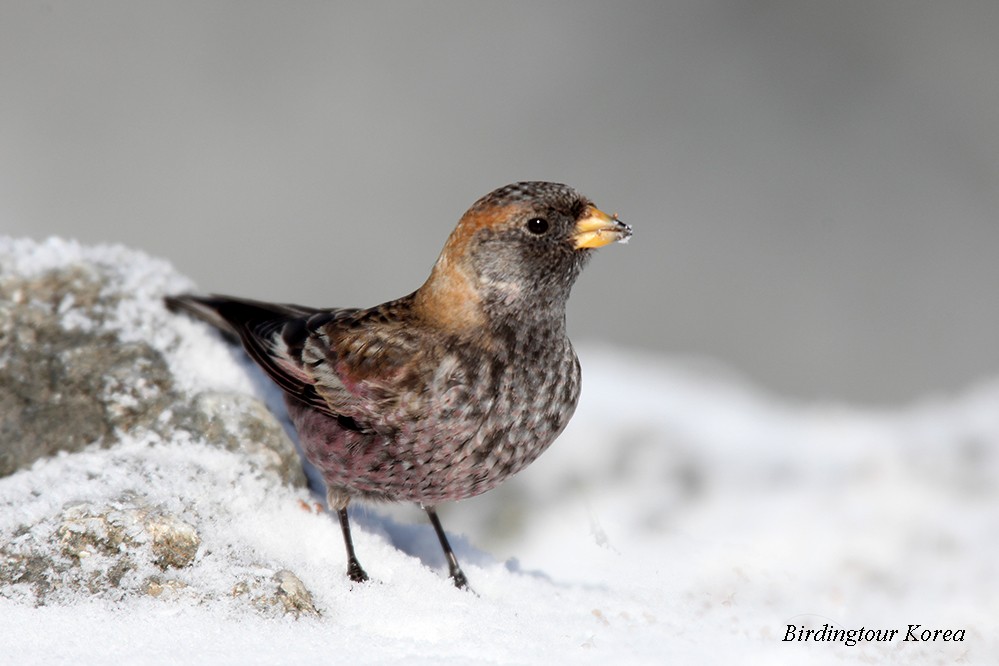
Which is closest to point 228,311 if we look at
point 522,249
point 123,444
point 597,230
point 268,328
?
point 268,328

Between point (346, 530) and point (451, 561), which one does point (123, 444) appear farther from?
point (451, 561)

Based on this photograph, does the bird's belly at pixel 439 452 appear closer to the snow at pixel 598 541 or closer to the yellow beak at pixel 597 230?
the snow at pixel 598 541

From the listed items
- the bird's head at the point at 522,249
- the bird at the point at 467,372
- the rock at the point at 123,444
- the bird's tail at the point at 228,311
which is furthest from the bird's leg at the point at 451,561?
the bird's tail at the point at 228,311

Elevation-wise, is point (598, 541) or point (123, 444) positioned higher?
point (123, 444)

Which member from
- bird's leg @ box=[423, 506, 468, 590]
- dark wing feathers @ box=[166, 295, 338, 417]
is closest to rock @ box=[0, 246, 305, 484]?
dark wing feathers @ box=[166, 295, 338, 417]

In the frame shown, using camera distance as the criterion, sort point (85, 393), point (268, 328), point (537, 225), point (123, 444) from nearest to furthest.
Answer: point (537, 225) < point (123, 444) < point (85, 393) < point (268, 328)

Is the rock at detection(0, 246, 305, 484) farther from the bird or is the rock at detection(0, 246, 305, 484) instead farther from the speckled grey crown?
the speckled grey crown
